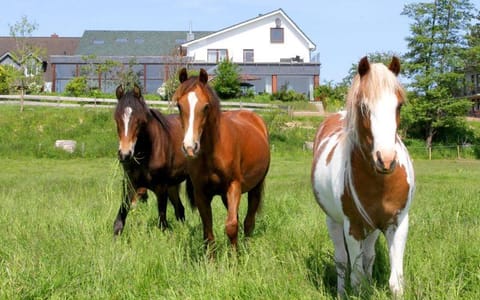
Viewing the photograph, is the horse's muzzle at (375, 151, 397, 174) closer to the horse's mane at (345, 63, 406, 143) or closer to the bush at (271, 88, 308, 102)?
the horse's mane at (345, 63, 406, 143)

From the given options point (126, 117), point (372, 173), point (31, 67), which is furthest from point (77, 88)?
point (372, 173)

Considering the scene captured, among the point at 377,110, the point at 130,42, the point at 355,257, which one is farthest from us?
the point at 130,42

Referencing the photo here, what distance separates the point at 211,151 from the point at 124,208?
1928 millimetres

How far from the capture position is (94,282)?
4.34 metres

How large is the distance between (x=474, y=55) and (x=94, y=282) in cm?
3565

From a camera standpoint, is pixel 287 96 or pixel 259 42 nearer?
pixel 287 96

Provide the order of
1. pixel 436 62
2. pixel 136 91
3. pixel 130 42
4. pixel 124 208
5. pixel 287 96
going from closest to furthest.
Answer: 1. pixel 124 208
2. pixel 136 91
3. pixel 436 62
4. pixel 287 96
5. pixel 130 42

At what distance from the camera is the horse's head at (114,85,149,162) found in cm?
668

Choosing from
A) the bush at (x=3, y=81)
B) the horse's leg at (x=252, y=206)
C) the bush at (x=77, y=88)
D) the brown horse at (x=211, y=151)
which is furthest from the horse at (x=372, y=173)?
the bush at (x=3, y=81)

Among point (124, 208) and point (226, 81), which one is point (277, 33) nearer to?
point (226, 81)

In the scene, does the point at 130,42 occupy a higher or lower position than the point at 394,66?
higher

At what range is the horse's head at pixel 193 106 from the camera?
189 inches

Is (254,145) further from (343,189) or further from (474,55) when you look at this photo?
(474,55)

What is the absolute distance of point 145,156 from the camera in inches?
288
